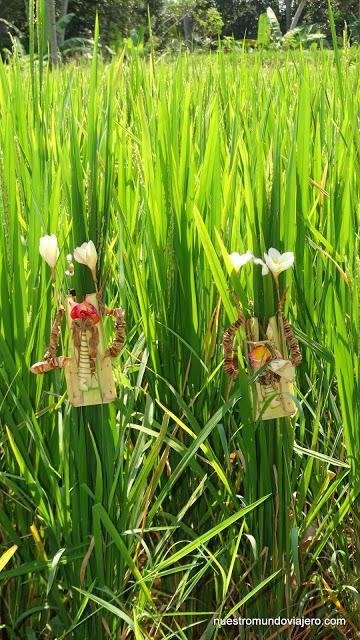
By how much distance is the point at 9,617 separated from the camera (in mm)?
719

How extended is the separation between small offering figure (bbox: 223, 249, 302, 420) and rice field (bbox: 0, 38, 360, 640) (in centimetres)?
1

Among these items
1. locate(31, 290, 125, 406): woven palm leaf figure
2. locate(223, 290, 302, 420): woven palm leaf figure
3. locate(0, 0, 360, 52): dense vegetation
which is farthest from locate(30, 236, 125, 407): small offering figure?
locate(0, 0, 360, 52): dense vegetation

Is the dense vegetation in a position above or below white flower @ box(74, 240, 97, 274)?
above

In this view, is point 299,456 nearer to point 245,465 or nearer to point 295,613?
point 245,465

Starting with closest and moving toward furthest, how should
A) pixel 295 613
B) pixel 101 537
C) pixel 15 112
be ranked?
pixel 101 537 → pixel 295 613 → pixel 15 112

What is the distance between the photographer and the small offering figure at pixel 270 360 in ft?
1.99

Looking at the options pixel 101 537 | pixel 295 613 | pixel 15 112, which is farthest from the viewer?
pixel 15 112

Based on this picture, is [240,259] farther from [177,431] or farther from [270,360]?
[177,431]

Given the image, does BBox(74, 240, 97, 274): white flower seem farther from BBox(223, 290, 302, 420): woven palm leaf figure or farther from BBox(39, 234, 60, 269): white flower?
BBox(223, 290, 302, 420): woven palm leaf figure

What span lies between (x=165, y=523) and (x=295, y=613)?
16cm

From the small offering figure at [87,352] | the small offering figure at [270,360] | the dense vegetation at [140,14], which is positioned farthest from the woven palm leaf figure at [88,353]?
the dense vegetation at [140,14]

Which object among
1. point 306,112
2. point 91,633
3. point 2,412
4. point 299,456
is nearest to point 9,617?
point 91,633

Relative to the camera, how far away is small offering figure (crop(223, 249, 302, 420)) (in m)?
0.61

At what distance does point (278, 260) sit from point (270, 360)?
9 centimetres
